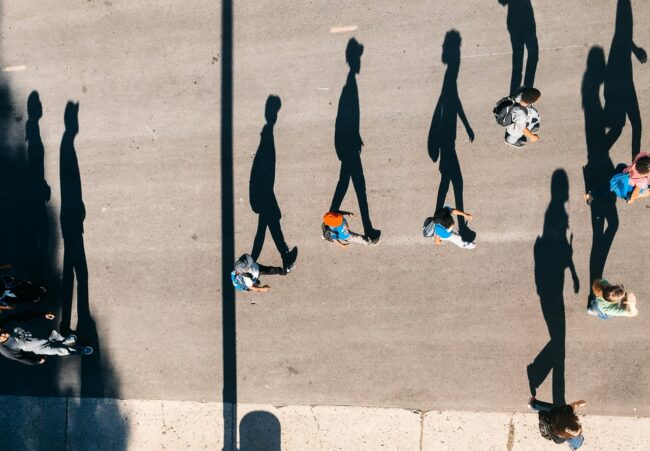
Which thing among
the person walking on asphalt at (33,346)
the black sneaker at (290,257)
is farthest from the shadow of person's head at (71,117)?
the black sneaker at (290,257)

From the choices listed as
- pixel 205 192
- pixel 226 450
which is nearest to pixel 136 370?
pixel 226 450

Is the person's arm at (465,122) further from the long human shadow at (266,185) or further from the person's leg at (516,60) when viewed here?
the long human shadow at (266,185)

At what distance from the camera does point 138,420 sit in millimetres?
8219

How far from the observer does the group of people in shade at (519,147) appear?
665 cm

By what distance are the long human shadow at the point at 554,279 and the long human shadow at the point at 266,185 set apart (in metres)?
4.62

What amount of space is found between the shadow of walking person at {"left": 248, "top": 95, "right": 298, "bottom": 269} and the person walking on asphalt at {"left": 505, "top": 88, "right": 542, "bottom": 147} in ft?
13.2

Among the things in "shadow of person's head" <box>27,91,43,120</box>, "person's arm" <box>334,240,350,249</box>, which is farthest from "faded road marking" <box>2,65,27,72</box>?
"person's arm" <box>334,240,350,249</box>

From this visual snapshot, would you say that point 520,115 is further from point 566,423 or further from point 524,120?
point 566,423

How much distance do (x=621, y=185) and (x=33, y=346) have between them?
10.2 meters

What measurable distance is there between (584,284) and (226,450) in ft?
23.0

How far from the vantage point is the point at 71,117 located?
8.47 m

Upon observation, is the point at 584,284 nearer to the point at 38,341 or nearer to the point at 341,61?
the point at 341,61

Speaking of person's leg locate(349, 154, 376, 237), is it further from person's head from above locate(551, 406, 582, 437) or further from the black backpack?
person's head from above locate(551, 406, 582, 437)

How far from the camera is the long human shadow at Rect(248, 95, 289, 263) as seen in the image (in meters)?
7.96
